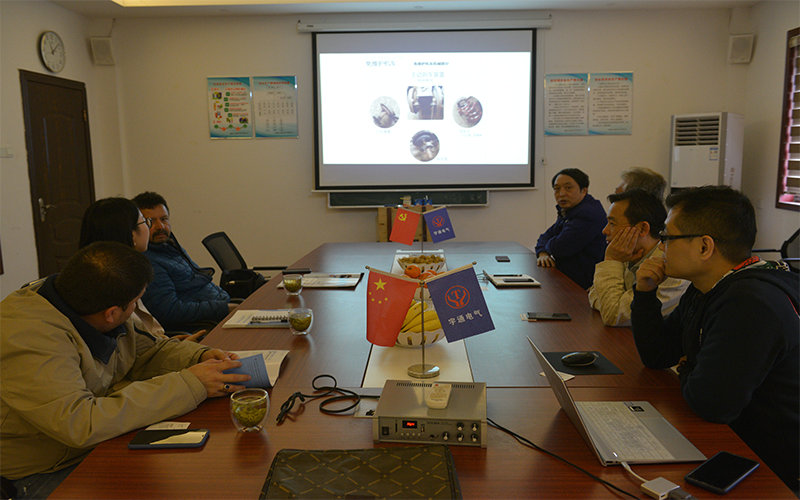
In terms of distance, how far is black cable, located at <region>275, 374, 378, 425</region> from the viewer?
1.39 metres

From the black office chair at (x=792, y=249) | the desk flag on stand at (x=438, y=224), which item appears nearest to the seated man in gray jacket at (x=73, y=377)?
the desk flag on stand at (x=438, y=224)

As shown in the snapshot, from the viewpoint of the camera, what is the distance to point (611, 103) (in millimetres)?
5387

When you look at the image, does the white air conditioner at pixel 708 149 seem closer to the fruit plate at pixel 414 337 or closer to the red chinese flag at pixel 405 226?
the red chinese flag at pixel 405 226

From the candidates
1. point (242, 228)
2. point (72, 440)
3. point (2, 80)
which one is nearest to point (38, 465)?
point (72, 440)

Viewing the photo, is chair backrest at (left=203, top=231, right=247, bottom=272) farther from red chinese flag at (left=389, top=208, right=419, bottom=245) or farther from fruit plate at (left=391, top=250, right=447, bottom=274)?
red chinese flag at (left=389, top=208, right=419, bottom=245)

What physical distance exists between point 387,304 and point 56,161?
14.3 feet

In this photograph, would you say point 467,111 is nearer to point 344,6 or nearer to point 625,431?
point 344,6

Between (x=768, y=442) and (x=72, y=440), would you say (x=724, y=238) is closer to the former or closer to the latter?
(x=768, y=442)

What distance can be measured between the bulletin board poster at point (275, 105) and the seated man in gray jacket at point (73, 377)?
4.17 m

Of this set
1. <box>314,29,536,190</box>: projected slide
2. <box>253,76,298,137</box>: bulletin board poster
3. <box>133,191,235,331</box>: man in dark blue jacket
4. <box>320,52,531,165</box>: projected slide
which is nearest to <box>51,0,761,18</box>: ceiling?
<box>314,29,536,190</box>: projected slide

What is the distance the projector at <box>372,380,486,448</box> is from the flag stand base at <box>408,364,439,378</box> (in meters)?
0.30

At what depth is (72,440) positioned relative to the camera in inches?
48.7

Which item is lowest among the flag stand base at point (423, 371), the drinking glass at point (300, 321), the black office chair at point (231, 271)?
the black office chair at point (231, 271)

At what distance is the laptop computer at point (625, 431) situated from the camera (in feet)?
3.78
